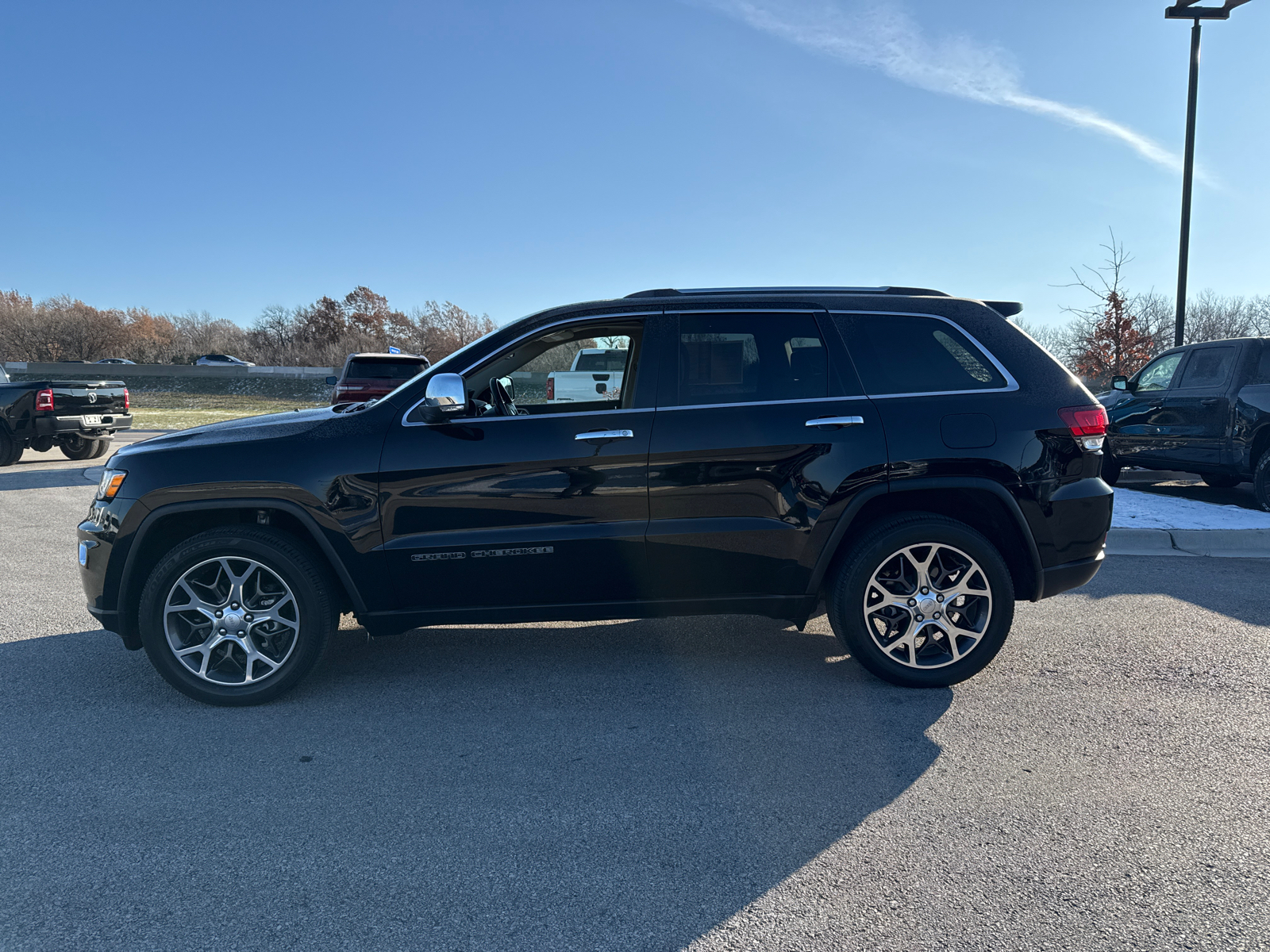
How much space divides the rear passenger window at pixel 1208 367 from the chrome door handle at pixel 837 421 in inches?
320

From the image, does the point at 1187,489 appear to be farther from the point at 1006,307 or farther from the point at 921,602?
the point at 921,602

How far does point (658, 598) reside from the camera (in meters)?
4.37

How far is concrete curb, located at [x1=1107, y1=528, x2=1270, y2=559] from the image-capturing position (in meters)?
7.91

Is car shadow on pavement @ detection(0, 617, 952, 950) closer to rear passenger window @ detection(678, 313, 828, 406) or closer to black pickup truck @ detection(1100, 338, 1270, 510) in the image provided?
rear passenger window @ detection(678, 313, 828, 406)

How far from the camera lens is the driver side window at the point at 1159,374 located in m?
11.0

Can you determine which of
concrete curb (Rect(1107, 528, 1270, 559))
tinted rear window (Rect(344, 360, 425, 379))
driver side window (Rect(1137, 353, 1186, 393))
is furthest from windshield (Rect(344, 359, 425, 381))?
concrete curb (Rect(1107, 528, 1270, 559))

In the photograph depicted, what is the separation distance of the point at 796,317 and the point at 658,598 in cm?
159

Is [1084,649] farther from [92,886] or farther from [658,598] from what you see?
[92,886]

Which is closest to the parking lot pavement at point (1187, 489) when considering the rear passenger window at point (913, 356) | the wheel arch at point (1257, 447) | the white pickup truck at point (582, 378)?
the wheel arch at point (1257, 447)

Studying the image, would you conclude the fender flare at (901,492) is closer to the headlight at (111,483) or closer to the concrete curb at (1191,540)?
the headlight at (111,483)

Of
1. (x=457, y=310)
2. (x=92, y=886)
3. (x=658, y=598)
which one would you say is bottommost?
(x=92, y=886)

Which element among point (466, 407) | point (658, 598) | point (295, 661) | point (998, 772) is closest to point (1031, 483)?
point (998, 772)

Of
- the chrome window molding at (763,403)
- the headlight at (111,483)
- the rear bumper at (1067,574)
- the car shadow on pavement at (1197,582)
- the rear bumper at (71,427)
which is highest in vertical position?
the chrome window molding at (763,403)

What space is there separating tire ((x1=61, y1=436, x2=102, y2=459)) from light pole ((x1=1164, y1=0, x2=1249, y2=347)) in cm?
1965
